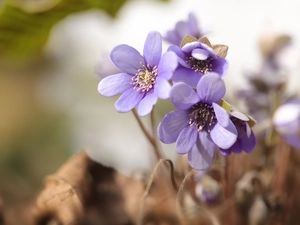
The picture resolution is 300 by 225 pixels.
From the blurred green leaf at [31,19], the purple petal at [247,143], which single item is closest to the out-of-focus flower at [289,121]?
the purple petal at [247,143]

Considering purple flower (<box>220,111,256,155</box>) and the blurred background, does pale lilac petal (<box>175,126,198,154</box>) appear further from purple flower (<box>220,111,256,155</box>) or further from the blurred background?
the blurred background

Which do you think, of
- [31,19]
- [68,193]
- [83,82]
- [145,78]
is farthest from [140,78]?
[83,82]

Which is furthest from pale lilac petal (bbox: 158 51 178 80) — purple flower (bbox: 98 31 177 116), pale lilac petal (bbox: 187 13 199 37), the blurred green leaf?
the blurred green leaf

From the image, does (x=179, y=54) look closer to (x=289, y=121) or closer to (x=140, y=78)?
(x=140, y=78)

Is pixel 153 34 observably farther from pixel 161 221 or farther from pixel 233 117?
pixel 161 221

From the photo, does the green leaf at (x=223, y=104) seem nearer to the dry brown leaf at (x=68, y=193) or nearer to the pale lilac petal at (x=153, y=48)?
the pale lilac petal at (x=153, y=48)
